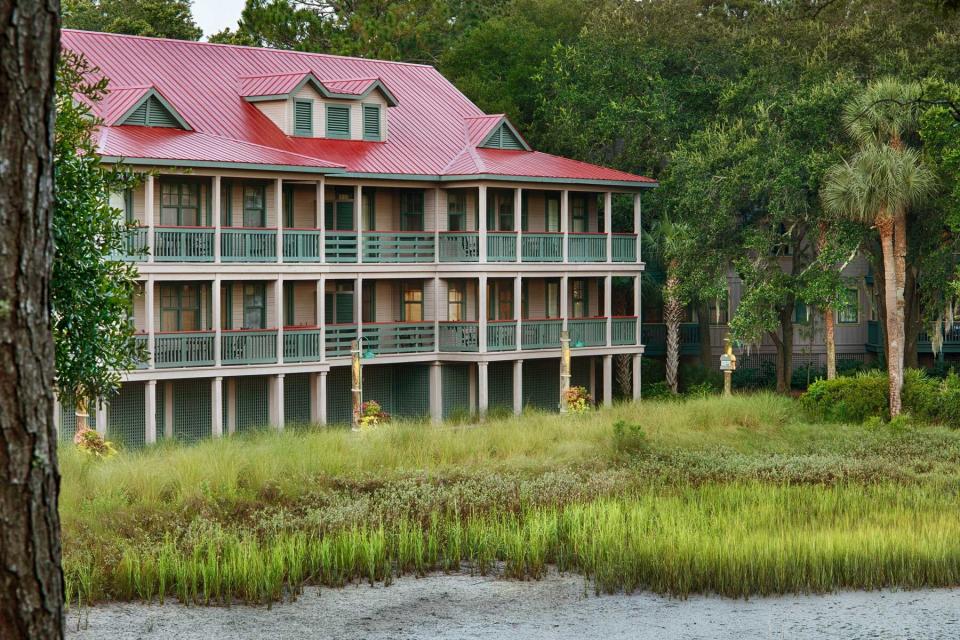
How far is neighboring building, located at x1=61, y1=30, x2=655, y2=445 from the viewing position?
34344 mm

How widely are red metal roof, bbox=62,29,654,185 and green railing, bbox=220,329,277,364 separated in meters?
4.24

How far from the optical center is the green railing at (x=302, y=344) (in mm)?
36219

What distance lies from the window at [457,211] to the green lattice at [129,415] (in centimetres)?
1105

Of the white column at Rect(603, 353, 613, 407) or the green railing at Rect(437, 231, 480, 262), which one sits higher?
the green railing at Rect(437, 231, 480, 262)

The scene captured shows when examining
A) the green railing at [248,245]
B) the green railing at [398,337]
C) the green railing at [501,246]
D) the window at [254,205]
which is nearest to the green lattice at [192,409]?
the green railing at [248,245]

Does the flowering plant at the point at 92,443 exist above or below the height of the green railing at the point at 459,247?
below

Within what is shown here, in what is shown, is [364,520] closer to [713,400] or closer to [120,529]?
[120,529]

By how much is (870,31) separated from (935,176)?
7.94m

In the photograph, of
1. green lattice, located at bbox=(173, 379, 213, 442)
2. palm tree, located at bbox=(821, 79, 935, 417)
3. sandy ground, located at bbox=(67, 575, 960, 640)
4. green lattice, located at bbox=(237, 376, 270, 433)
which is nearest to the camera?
sandy ground, located at bbox=(67, 575, 960, 640)

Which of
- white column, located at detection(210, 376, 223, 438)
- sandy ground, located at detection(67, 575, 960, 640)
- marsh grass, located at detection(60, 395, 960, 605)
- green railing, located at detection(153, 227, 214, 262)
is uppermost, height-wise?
green railing, located at detection(153, 227, 214, 262)

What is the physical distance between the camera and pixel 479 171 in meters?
39.7

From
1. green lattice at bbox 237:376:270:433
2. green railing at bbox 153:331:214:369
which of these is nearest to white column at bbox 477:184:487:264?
green lattice at bbox 237:376:270:433

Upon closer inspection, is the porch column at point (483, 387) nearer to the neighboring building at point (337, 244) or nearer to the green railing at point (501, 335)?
the neighboring building at point (337, 244)

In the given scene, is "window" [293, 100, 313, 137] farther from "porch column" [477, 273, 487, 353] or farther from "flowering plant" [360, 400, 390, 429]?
"flowering plant" [360, 400, 390, 429]
